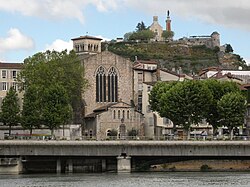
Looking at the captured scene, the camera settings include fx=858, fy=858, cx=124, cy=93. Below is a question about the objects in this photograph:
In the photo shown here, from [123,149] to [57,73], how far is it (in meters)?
35.6

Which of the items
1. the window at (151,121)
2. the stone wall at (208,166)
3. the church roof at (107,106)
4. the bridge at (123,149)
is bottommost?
the stone wall at (208,166)

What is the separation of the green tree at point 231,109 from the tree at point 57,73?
2701 centimetres

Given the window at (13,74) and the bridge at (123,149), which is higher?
the window at (13,74)

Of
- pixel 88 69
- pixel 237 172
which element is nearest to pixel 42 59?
pixel 88 69

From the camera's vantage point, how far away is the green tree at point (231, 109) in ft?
411

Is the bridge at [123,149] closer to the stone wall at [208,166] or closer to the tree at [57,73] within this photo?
the stone wall at [208,166]

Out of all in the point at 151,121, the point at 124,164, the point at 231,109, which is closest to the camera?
the point at 124,164

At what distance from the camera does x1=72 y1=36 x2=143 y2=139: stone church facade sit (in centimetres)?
14900

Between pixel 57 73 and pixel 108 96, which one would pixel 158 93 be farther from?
pixel 108 96

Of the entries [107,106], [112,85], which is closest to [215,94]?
[107,106]

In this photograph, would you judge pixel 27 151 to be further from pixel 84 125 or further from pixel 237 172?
pixel 84 125

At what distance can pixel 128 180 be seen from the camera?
9525cm

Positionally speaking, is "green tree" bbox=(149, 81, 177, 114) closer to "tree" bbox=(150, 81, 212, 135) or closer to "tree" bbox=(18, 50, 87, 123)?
"tree" bbox=(150, 81, 212, 135)

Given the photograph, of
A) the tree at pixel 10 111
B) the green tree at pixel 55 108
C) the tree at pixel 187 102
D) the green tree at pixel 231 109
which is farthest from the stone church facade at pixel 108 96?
the green tree at pixel 231 109
